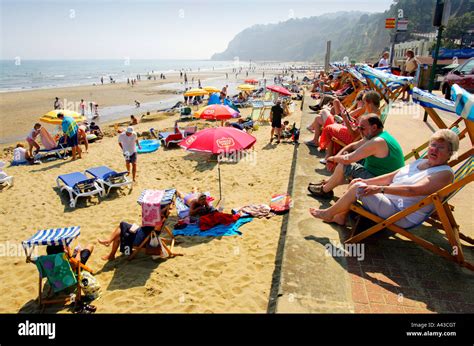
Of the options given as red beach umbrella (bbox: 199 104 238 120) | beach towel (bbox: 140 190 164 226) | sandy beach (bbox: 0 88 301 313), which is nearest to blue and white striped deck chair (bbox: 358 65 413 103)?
sandy beach (bbox: 0 88 301 313)

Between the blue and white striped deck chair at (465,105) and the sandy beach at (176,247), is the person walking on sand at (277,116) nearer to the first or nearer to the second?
the sandy beach at (176,247)

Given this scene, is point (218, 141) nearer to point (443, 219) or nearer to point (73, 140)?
point (443, 219)

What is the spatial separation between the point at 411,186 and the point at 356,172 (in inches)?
43.9

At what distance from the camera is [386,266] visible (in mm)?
3055

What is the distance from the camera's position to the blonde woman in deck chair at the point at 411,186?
2.84 meters

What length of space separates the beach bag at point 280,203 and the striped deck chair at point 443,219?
2051mm

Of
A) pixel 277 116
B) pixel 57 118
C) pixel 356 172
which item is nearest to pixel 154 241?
pixel 356 172

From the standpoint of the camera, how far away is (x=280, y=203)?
566cm

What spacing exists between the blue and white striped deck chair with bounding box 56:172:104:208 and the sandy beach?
0.21 m

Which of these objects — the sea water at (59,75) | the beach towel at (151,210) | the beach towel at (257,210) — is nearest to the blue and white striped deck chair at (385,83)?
the beach towel at (257,210)

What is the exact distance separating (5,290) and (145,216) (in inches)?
81.9

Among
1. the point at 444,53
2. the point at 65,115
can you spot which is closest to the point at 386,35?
the point at 444,53

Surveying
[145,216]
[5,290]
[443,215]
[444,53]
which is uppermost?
[444,53]
